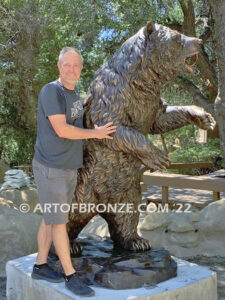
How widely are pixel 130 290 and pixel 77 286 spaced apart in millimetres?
339

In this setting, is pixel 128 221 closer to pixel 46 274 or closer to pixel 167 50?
pixel 46 274

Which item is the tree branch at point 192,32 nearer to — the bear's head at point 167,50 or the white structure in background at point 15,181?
the white structure in background at point 15,181

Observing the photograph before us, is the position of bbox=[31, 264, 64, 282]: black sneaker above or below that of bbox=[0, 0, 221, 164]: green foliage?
below

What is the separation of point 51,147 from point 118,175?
22.6 inches

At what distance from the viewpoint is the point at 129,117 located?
2.51 meters

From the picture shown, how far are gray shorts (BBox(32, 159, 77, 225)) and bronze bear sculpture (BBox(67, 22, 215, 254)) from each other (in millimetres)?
332

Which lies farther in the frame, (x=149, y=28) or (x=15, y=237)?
(x=15, y=237)

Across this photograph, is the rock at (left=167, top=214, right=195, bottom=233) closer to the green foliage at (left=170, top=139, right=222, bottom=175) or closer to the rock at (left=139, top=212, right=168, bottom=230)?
the rock at (left=139, top=212, right=168, bottom=230)

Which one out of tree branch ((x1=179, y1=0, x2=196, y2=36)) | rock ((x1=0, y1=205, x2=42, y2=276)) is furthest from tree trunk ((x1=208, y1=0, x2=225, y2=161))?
rock ((x1=0, y1=205, x2=42, y2=276))

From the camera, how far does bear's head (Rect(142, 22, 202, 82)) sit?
242 cm

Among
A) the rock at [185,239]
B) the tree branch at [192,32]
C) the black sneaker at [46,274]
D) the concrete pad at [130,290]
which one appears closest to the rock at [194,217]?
the rock at [185,239]

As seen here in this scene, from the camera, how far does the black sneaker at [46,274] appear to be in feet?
7.70

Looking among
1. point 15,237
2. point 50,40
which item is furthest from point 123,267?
point 50,40

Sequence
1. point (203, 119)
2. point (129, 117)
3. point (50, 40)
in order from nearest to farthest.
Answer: point (129, 117)
point (203, 119)
point (50, 40)
